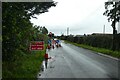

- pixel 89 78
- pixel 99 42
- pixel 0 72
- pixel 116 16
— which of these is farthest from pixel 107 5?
pixel 0 72

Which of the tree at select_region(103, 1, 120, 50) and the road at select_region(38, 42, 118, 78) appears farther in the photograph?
the tree at select_region(103, 1, 120, 50)

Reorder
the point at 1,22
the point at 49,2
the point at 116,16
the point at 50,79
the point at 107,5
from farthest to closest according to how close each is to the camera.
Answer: the point at 107,5 → the point at 116,16 → the point at 49,2 → the point at 50,79 → the point at 1,22

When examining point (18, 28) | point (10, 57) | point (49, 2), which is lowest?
point (10, 57)

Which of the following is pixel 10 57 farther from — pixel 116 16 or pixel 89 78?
pixel 116 16

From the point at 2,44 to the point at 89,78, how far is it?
14.2 feet

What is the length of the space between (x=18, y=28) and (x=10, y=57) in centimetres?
120

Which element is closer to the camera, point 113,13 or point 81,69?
point 81,69

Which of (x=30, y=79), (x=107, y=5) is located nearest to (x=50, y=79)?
(x=30, y=79)

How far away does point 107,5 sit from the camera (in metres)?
39.3

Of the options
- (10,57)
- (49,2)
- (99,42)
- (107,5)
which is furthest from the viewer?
(99,42)

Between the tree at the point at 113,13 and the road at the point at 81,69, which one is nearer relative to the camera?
the road at the point at 81,69

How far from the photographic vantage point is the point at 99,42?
50.8m

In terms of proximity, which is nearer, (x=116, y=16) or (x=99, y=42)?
(x=116, y=16)

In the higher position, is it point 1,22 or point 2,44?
point 1,22
